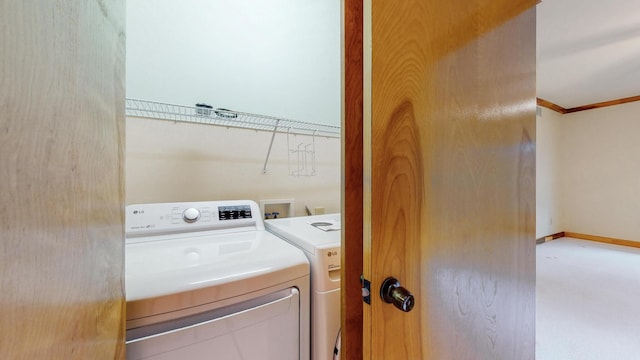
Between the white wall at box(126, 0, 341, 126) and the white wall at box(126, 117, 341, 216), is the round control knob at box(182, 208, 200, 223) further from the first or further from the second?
the white wall at box(126, 0, 341, 126)

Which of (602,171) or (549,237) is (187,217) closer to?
(549,237)

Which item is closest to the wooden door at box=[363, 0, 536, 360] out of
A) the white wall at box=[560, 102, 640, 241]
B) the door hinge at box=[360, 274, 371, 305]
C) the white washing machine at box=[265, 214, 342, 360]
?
the door hinge at box=[360, 274, 371, 305]

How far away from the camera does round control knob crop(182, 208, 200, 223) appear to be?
1196 mm

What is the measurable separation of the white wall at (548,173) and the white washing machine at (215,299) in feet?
15.7

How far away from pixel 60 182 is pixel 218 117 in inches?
46.5

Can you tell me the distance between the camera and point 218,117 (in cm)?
149

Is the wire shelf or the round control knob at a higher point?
the wire shelf

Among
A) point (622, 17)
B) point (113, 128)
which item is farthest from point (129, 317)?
point (622, 17)

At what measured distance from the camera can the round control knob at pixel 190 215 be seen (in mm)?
1196

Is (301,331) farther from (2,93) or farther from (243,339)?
(2,93)

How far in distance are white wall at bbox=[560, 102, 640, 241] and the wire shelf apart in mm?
5087

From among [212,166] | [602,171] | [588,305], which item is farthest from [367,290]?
[602,171]

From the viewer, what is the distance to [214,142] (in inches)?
60.6

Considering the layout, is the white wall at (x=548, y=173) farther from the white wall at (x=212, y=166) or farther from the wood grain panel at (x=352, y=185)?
Answer: the wood grain panel at (x=352, y=185)
